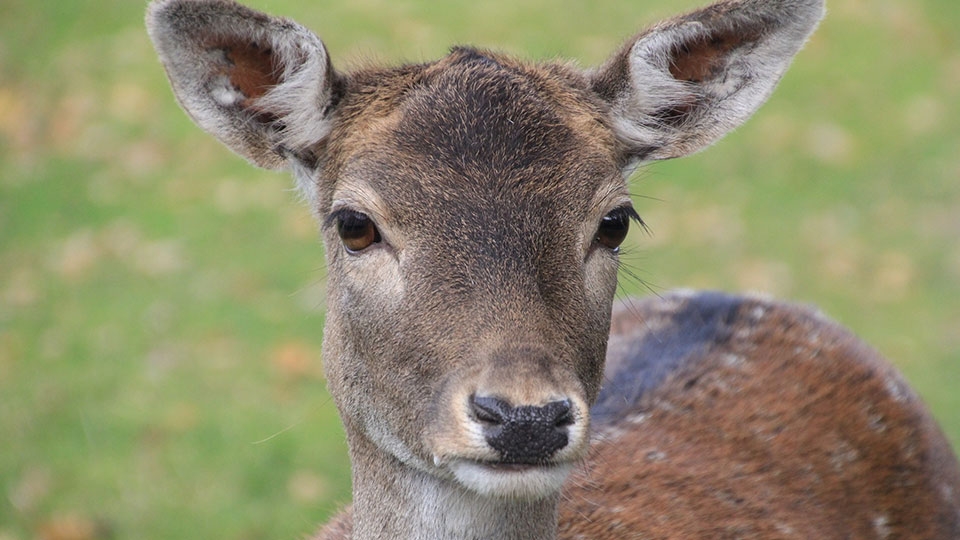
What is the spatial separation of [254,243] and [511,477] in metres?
7.32

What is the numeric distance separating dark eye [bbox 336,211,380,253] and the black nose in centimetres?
67

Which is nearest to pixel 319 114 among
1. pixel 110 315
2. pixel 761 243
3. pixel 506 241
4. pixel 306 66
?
pixel 306 66

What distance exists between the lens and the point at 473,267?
11.0 feet

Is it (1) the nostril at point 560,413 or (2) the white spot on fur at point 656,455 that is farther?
(2) the white spot on fur at point 656,455

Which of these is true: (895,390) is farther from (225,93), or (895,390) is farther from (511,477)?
(225,93)

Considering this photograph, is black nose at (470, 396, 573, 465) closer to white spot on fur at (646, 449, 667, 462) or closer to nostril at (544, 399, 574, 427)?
nostril at (544, 399, 574, 427)

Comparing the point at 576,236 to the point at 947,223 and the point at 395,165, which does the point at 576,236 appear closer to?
the point at 395,165

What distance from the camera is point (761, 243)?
10211 millimetres

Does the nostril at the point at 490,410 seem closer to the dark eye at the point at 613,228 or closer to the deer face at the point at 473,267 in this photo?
the deer face at the point at 473,267

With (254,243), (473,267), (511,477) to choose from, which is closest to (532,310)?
(473,267)

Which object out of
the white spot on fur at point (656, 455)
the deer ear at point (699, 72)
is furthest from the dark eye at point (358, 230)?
the white spot on fur at point (656, 455)

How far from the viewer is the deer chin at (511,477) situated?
3105 mm

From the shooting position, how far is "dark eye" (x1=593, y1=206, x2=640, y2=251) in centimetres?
358

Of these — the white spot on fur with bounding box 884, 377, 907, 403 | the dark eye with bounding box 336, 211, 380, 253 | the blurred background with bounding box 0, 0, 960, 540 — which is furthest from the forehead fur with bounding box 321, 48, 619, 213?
the blurred background with bounding box 0, 0, 960, 540
